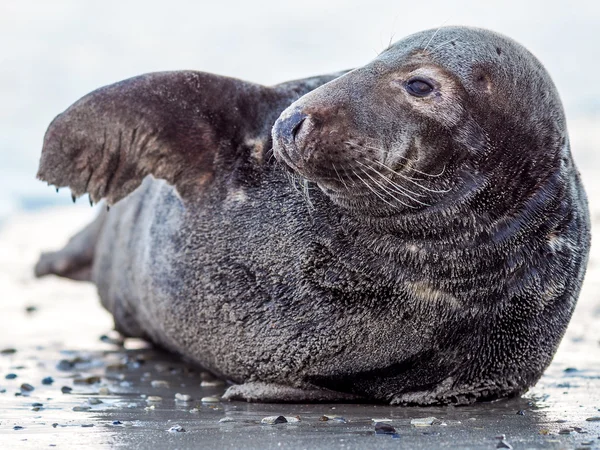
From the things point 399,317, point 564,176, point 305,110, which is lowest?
point 399,317

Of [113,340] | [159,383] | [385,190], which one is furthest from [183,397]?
[113,340]

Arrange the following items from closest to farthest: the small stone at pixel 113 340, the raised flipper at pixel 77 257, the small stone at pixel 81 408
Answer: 1. the small stone at pixel 81 408
2. the small stone at pixel 113 340
3. the raised flipper at pixel 77 257

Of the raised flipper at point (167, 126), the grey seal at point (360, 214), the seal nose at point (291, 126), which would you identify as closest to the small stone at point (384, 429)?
the grey seal at point (360, 214)

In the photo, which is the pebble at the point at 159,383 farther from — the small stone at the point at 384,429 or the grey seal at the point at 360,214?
the small stone at the point at 384,429

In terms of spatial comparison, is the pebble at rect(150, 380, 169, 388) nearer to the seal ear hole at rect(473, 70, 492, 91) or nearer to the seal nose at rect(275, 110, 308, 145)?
the seal nose at rect(275, 110, 308, 145)

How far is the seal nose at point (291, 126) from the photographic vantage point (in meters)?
4.34

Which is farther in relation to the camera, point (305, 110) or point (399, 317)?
point (399, 317)

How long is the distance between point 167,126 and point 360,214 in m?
1.29

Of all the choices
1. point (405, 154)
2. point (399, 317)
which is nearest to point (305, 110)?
point (405, 154)

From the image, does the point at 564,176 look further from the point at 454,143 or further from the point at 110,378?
the point at 110,378

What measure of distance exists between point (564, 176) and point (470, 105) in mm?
627

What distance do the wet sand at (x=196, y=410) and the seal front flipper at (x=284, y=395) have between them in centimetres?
11

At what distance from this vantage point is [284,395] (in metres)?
5.23

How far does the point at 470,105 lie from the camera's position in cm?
460
